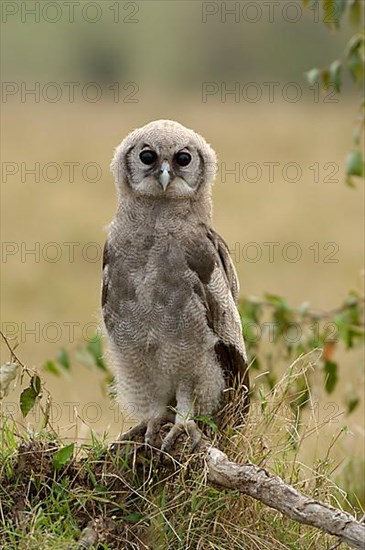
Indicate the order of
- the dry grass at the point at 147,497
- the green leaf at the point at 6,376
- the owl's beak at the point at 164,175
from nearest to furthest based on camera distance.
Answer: the dry grass at the point at 147,497 < the green leaf at the point at 6,376 < the owl's beak at the point at 164,175

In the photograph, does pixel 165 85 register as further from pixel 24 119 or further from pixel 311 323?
pixel 311 323

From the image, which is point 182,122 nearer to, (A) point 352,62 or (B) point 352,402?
(B) point 352,402

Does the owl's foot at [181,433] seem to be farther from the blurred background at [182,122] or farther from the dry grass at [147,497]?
the blurred background at [182,122]

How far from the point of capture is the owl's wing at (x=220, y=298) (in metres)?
4.75

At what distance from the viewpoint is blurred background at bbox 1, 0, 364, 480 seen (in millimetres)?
11078

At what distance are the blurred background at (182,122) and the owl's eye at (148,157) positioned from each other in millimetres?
810

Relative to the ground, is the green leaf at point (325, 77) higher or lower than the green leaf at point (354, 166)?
higher

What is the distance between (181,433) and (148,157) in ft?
3.59

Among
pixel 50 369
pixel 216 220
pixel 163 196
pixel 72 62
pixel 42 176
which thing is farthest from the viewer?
pixel 72 62

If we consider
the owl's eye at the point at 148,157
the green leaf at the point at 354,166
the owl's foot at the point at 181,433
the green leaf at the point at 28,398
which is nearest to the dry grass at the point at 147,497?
the owl's foot at the point at 181,433

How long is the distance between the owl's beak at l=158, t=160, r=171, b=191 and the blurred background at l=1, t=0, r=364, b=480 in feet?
2.69

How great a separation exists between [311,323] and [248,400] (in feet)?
6.03

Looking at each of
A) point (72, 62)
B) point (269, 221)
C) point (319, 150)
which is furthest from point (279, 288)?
Answer: point (72, 62)

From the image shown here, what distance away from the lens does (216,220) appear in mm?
14328
